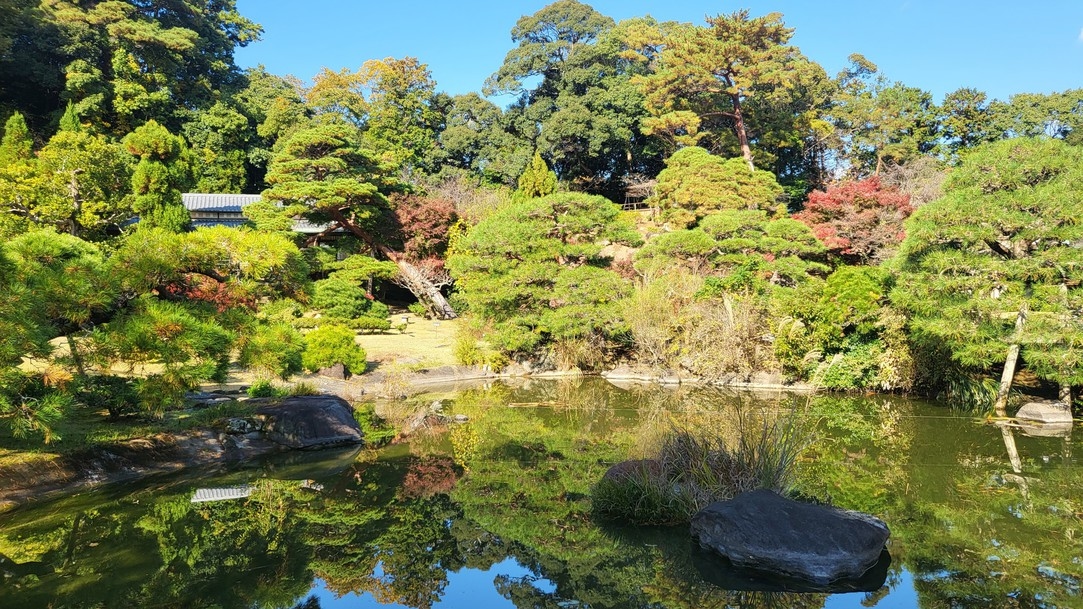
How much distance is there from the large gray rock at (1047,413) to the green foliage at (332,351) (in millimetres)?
10844

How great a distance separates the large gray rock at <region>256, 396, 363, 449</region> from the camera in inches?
316

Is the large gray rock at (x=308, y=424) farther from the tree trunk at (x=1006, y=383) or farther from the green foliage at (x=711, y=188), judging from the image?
the green foliage at (x=711, y=188)

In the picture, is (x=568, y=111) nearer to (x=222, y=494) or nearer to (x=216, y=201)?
(x=216, y=201)

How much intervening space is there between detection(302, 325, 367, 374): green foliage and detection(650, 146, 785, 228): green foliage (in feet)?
34.6

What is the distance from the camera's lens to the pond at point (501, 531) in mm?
4207

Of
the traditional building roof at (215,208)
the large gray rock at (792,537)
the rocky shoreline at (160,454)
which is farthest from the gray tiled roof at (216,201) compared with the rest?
the large gray rock at (792,537)

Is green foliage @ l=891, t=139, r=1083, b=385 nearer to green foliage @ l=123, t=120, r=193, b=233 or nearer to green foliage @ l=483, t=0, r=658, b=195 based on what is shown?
green foliage @ l=123, t=120, r=193, b=233

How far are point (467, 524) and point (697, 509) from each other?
1896 mm

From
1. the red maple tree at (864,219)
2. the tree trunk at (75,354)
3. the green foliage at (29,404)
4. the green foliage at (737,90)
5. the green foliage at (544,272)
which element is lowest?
the green foliage at (29,404)

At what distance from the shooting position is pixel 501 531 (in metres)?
5.36

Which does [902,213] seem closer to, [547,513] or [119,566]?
[547,513]

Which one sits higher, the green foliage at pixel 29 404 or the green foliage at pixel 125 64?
the green foliage at pixel 125 64

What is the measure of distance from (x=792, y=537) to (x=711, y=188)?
15.5 meters

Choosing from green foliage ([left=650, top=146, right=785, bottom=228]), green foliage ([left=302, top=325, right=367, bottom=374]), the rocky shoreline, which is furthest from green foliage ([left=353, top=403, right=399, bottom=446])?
green foliage ([left=650, top=146, right=785, bottom=228])
